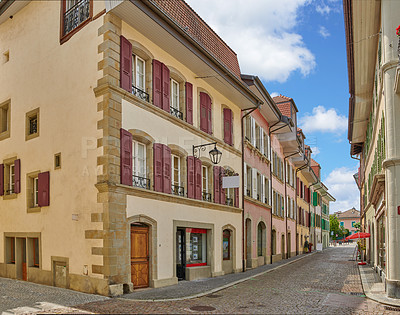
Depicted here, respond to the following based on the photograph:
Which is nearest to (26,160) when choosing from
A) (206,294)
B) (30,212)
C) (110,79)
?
(30,212)

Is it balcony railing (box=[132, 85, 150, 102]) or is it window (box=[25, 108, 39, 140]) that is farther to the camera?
window (box=[25, 108, 39, 140])

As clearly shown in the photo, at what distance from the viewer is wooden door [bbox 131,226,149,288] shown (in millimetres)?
13750

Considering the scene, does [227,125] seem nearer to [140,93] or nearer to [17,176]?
[140,93]

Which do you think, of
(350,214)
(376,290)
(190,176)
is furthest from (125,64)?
(350,214)

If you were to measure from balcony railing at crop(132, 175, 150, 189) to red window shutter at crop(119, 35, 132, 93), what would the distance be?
2738mm

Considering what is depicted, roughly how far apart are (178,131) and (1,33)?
8610 mm

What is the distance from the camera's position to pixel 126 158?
13336 millimetres

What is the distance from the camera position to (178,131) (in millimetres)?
16469

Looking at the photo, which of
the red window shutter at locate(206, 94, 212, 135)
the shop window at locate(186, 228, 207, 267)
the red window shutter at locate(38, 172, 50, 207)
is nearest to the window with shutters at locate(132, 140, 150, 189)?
the red window shutter at locate(38, 172, 50, 207)

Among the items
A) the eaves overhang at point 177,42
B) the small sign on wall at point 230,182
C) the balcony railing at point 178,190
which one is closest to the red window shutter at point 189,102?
the eaves overhang at point 177,42

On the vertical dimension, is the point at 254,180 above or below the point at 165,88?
below

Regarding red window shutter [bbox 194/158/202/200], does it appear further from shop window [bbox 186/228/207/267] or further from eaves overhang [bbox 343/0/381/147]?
eaves overhang [bbox 343/0/381/147]

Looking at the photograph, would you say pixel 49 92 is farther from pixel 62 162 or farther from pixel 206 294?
pixel 206 294

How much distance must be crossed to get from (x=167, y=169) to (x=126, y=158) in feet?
7.82
